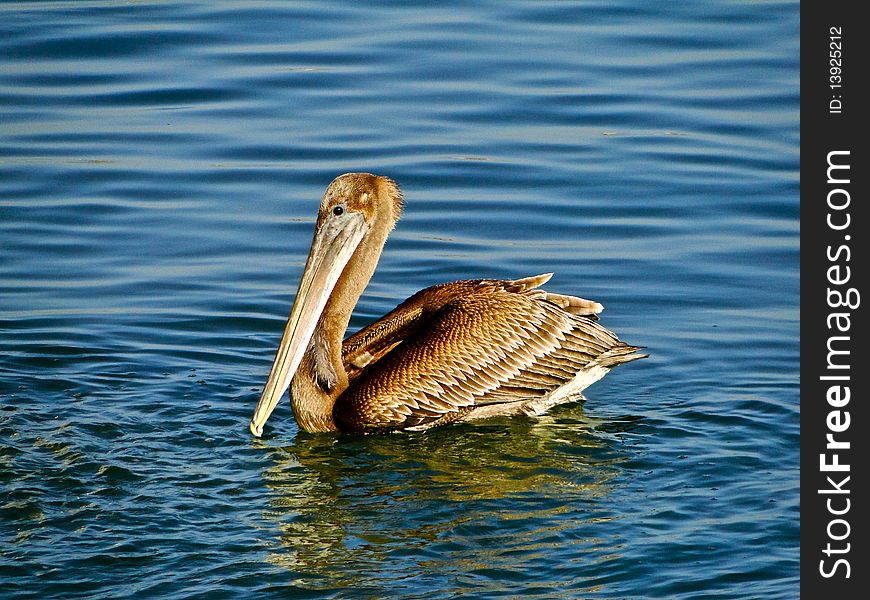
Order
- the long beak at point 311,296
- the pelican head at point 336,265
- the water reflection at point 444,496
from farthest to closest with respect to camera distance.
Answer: the pelican head at point 336,265, the long beak at point 311,296, the water reflection at point 444,496

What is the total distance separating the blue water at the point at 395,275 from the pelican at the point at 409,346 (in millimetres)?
167

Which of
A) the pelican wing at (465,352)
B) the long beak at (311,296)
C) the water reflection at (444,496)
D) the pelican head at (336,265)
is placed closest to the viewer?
the water reflection at (444,496)

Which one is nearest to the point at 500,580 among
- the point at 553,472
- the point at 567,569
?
the point at 567,569

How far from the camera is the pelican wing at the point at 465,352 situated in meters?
7.94

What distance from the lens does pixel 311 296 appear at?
26.0 ft

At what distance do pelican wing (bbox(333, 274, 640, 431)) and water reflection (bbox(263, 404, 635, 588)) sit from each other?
6.5 inches

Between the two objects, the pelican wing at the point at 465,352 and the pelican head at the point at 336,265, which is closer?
the pelican head at the point at 336,265

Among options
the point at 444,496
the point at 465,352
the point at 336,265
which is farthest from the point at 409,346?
the point at 444,496

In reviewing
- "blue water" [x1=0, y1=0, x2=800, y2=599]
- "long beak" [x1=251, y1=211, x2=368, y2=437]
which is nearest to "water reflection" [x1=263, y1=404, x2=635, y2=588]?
"blue water" [x1=0, y1=0, x2=800, y2=599]

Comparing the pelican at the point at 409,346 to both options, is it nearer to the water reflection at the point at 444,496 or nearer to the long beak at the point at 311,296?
the long beak at the point at 311,296

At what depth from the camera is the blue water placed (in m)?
6.27

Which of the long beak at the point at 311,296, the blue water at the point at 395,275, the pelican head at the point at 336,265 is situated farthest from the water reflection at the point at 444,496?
the pelican head at the point at 336,265

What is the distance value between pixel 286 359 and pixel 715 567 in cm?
275
